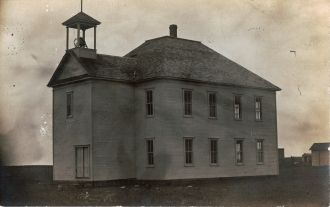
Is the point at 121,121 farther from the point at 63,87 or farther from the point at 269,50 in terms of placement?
the point at 269,50

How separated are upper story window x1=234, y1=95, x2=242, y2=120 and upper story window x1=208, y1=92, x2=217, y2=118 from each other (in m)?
1.75

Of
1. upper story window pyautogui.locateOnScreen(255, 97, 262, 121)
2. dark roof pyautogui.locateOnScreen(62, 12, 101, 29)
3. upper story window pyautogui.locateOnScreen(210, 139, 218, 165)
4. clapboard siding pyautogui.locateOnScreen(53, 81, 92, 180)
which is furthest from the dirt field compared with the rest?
dark roof pyautogui.locateOnScreen(62, 12, 101, 29)

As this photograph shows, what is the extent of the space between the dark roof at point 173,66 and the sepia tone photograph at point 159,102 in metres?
0.09

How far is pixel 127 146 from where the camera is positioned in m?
31.4

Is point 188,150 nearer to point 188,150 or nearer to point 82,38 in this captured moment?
point 188,150

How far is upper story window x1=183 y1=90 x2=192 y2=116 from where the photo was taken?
31.4 metres

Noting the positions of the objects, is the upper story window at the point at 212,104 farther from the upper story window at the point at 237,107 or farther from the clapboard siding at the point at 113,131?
the clapboard siding at the point at 113,131

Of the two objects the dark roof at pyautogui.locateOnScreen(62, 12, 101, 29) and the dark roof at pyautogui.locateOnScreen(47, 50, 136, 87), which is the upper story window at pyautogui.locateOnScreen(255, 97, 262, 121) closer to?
the dark roof at pyautogui.locateOnScreen(47, 50, 136, 87)

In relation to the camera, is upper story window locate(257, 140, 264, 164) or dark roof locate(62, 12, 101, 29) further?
upper story window locate(257, 140, 264, 164)

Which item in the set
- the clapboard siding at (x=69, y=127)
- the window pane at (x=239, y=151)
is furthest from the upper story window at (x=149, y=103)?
the window pane at (x=239, y=151)

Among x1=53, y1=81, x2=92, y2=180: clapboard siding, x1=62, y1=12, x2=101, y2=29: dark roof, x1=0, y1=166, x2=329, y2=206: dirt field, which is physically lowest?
x1=0, y1=166, x2=329, y2=206: dirt field

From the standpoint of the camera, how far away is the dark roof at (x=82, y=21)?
93.5 ft

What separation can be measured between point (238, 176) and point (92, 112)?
10.4 m

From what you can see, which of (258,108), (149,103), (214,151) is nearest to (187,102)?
(149,103)
